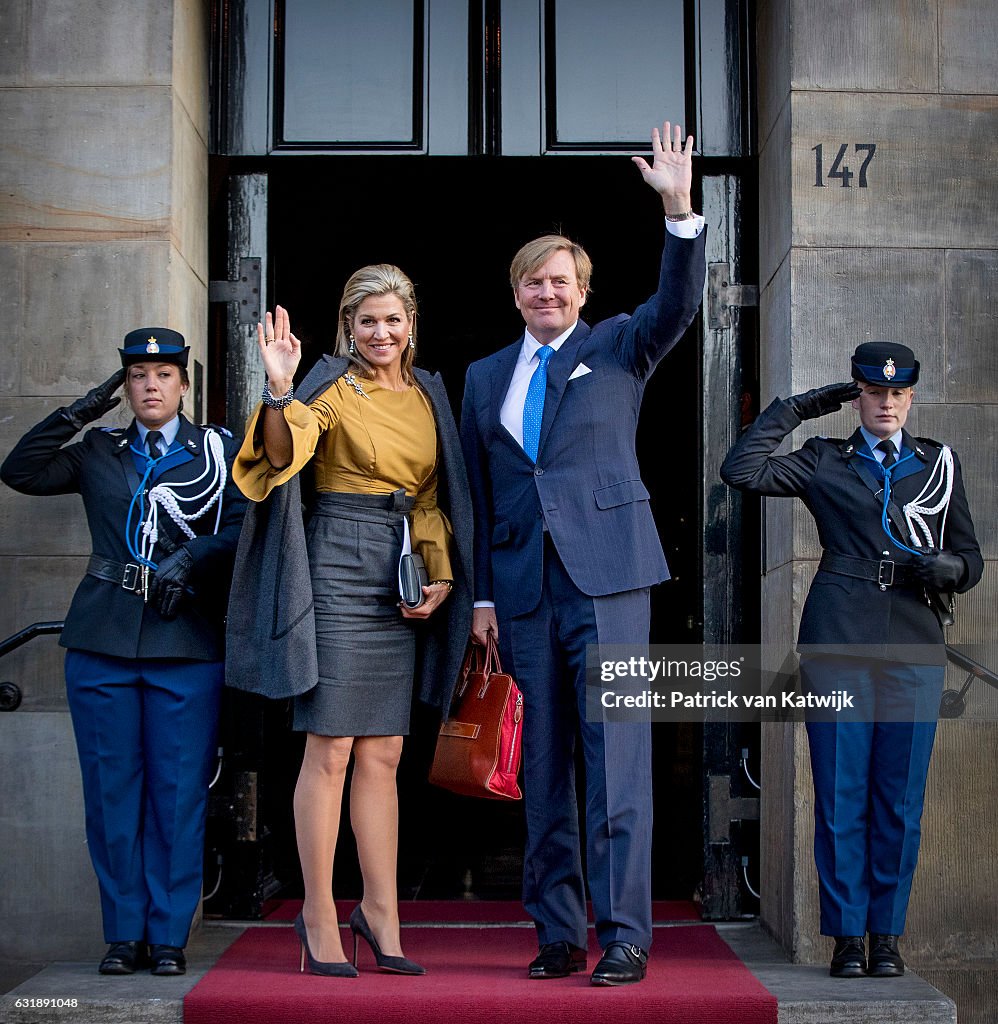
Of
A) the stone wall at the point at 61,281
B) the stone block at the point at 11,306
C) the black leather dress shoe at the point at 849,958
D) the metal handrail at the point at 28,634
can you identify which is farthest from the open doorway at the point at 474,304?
the black leather dress shoe at the point at 849,958

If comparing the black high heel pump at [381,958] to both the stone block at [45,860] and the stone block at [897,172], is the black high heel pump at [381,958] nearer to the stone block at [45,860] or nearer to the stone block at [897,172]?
the stone block at [45,860]

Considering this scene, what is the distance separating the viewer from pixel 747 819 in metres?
5.63

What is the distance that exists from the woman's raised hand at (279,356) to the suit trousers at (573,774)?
0.88 metres

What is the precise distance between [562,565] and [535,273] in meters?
0.86

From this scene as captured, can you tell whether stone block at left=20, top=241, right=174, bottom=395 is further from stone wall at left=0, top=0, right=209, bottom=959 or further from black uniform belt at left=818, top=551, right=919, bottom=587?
black uniform belt at left=818, top=551, right=919, bottom=587

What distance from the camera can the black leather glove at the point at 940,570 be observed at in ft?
14.6

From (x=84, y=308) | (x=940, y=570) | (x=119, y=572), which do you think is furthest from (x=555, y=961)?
(x=84, y=308)

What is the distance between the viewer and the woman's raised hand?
4082 mm

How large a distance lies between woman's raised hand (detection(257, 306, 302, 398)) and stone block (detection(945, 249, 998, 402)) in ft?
7.87

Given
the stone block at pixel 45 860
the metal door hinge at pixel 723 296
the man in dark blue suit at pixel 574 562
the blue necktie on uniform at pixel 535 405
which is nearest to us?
the man in dark blue suit at pixel 574 562

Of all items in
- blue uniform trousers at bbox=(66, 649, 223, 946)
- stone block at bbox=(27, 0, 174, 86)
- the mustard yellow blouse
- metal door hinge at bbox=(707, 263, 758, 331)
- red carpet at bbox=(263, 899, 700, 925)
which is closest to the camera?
the mustard yellow blouse

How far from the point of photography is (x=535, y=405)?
4465 mm

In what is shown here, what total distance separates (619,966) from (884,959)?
2.86 ft

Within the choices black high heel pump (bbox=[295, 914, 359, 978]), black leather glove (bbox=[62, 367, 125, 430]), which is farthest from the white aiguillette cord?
black leather glove (bbox=[62, 367, 125, 430])
